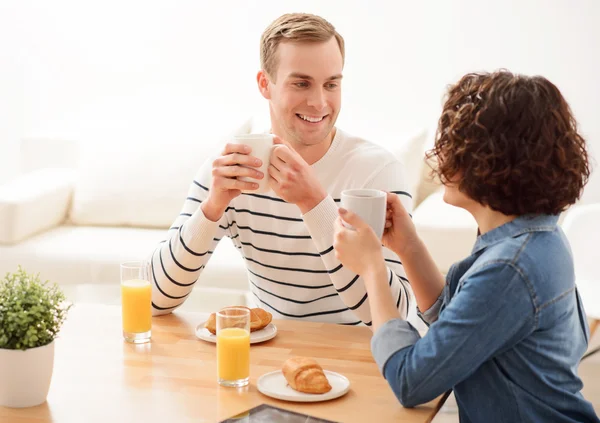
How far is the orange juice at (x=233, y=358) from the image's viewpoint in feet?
4.43

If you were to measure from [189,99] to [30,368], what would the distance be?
3.15m

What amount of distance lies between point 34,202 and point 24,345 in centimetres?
240

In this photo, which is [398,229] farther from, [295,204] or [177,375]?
[177,375]

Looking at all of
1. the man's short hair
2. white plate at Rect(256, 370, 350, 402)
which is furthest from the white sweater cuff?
the man's short hair

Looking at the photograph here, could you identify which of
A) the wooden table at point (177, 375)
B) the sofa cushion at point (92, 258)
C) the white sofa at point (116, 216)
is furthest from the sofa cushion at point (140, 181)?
the wooden table at point (177, 375)

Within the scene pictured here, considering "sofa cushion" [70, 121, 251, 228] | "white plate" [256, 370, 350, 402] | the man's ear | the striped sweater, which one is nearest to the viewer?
"white plate" [256, 370, 350, 402]

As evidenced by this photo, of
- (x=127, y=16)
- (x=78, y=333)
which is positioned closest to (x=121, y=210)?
(x=127, y=16)

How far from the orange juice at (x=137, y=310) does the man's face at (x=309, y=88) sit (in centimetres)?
62

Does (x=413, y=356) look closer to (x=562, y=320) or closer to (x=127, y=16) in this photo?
(x=562, y=320)

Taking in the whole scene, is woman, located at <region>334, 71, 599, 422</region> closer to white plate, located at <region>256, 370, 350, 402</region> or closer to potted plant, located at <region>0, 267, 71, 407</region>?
white plate, located at <region>256, 370, 350, 402</region>

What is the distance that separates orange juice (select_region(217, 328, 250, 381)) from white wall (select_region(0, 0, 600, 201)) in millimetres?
2405

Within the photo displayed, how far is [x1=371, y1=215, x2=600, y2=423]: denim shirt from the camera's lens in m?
1.19

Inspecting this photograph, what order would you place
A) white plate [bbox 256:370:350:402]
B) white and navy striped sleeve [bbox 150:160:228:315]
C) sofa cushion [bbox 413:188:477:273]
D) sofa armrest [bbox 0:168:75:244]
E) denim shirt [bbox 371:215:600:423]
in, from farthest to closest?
sofa armrest [bbox 0:168:75:244]
sofa cushion [bbox 413:188:477:273]
white and navy striped sleeve [bbox 150:160:228:315]
white plate [bbox 256:370:350:402]
denim shirt [bbox 371:215:600:423]

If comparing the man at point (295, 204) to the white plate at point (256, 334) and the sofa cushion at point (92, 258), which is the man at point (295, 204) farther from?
the sofa cushion at point (92, 258)
